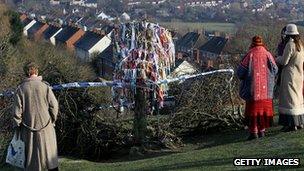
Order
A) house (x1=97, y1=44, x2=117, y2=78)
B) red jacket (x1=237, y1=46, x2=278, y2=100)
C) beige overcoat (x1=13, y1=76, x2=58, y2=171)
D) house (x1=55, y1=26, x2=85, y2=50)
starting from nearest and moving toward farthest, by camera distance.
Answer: beige overcoat (x1=13, y1=76, x2=58, y2=171) < red jacket (x1=237, y1=46, x2=278, y2=100) < house (x1=97, y1=44, x2=117, y2=78) < house (x1=55, y1=26, x2=85, y2=50)

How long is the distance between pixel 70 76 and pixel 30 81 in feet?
11.3

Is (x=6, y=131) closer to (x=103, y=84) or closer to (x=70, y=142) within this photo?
(x=70, y=142)

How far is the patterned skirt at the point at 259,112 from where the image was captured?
8.98 metres

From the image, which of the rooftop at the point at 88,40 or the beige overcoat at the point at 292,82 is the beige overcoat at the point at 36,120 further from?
the rooftop at the point at 88,40

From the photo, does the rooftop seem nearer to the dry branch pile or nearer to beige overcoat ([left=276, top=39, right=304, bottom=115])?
the dry branch pile

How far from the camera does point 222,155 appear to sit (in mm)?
8242

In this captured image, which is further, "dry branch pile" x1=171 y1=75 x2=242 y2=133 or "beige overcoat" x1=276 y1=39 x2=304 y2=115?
"dry branch pile" x1=171 y1=75 x2=242 y2=133

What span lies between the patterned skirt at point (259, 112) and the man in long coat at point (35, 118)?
3.05 m

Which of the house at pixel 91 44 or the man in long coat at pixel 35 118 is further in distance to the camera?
the house at pixel 91 44

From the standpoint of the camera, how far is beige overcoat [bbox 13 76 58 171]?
25.1ft

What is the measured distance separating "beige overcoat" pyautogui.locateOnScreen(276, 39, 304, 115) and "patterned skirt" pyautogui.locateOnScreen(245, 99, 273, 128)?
0.94 ft

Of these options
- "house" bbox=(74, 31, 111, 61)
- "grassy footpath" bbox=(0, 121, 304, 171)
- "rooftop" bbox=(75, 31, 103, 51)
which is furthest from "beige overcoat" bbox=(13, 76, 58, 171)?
"rooftop" bbox=(75, 31, 103, 51)

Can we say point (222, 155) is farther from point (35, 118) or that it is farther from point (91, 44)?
point (91, 44)
